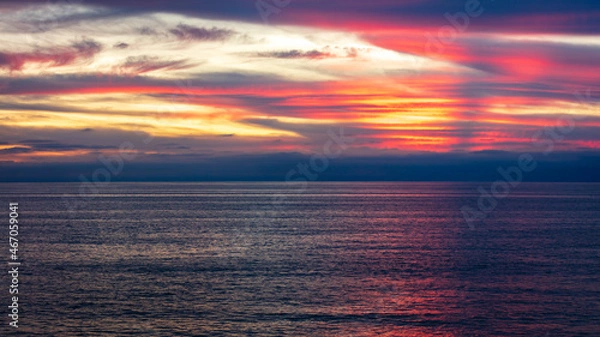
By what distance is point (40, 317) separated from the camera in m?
51.3

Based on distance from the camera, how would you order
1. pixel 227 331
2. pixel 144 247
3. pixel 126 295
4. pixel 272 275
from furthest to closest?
1. pixel 144 247
2. pixel 272 275
3. pixel 126 295
4. pixel 227 331

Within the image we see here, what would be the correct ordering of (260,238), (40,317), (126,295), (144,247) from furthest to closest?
(260,238), (144,247), (126,295), (40,317)

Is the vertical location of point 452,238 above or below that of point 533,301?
above

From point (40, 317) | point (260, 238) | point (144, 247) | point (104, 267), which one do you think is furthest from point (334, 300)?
point (260, 238)

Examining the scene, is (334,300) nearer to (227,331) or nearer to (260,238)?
(227,331)

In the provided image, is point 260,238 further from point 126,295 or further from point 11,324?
point 11,324

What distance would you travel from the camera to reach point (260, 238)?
111 m

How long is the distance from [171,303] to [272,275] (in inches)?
669

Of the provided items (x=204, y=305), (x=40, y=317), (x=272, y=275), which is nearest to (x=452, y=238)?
(x=272, y=275)

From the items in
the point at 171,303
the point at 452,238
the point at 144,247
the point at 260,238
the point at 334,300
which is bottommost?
the point at 171,303

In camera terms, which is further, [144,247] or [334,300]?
[144,247]

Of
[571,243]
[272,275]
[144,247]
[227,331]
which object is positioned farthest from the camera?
[571,243]

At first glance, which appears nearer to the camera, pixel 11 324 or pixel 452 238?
pixel 11 324

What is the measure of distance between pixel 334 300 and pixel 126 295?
61.4ft
